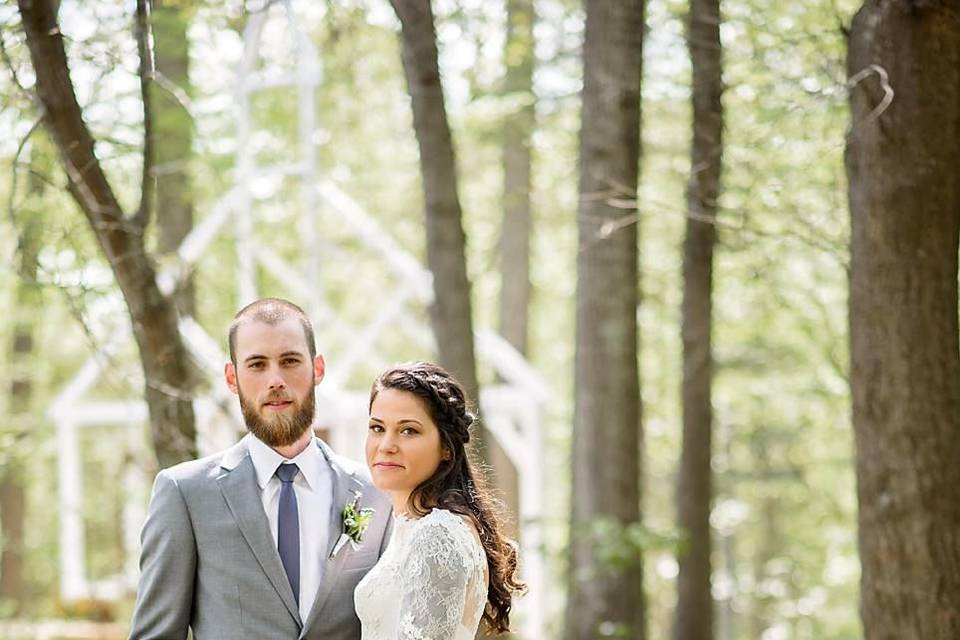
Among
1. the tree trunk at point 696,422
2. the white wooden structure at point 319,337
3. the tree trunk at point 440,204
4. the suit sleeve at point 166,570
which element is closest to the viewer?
the suit sleeve at point 166,570

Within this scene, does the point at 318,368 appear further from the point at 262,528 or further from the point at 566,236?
the point at 566,236

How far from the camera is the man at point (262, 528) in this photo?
146 inches

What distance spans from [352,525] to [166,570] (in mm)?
539

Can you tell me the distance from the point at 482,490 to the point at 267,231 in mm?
12713

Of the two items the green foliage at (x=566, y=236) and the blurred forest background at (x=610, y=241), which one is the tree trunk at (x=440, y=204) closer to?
the blurred forest background at (x=610, y=241)

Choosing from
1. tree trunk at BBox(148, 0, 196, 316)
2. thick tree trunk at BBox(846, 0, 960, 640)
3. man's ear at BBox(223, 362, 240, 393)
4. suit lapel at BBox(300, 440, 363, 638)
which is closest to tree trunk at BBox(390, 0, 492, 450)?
tree trunk at BBox(148, 0, 196, 316)

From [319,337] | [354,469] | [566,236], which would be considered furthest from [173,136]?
[566,236]

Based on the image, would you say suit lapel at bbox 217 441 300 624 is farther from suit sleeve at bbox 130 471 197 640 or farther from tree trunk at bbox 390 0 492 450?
tree trunk at bbox 390 0 492 450

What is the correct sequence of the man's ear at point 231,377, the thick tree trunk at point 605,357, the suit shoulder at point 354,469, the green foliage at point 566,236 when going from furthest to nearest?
the thick tree trunk at point 605,357 < the green foliage at point 566,236 < the suit shoulder at point 354,469 < the man's ear at point 231,377

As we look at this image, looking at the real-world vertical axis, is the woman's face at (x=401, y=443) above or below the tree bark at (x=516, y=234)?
below

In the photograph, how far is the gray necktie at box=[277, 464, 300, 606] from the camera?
379cm

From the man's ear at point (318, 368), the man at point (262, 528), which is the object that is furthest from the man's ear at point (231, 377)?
the man's ear at point (318, 368)

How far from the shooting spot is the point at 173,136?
34.5ft

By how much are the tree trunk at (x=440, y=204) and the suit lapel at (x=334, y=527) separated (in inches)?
124
